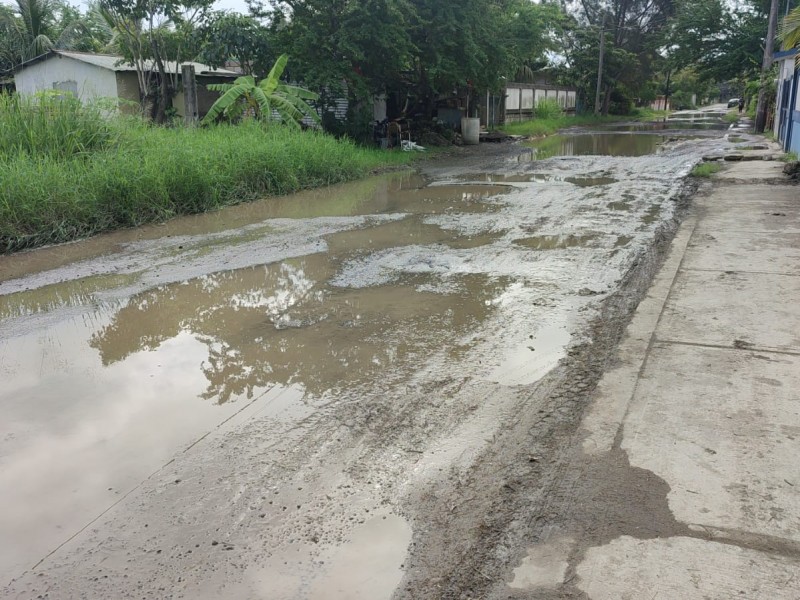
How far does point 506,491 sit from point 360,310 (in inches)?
120

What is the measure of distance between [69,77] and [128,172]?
607 inches

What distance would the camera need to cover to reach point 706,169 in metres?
14.8

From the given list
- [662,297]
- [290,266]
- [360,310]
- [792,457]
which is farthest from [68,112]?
[792,457]

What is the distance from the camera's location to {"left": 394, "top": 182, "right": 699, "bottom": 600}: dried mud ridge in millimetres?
2662

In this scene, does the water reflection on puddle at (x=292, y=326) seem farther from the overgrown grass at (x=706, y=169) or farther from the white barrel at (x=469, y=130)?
the white barrel at (x=469, y=130)

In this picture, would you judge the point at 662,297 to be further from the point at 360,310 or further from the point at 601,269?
the point at 360,310

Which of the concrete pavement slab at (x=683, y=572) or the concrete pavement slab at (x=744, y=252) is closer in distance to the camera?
the concrete pavement slab at (x=683, y=572)

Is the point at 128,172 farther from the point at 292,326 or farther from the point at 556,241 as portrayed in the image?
the point at 556,241

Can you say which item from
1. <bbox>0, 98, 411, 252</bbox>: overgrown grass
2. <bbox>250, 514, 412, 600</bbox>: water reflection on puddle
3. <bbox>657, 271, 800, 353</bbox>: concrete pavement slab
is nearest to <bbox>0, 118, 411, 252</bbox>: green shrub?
<bbox>0, 98, 411, 252</bbox>: overgrown grass

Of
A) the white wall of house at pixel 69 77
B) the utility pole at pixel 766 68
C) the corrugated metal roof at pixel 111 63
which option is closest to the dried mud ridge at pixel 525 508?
the corrugated metal roof at pixel 111 63

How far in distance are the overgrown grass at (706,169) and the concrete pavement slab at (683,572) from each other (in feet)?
43.7

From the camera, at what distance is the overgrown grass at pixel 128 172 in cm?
882

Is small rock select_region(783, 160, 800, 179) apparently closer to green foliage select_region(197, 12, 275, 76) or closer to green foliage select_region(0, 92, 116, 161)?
green foliage select_region(0, 92, 116, 161)

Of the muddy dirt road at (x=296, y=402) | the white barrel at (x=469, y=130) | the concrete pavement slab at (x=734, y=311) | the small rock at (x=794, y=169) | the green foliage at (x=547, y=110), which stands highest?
the green foliage at (x=547, y=110)
